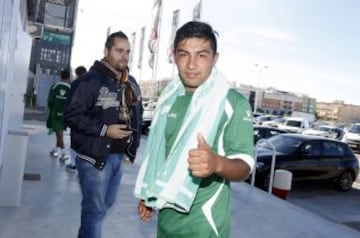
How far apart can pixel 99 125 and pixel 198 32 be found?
4.68 feet

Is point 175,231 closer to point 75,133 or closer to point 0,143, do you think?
point 75,133

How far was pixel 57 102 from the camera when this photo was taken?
27.9ft

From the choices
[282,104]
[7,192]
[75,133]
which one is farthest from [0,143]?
[282,104]

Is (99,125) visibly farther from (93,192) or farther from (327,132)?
(327,132)

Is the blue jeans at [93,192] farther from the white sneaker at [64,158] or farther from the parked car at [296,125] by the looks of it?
the parked car at [296,125]

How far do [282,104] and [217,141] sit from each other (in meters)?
127

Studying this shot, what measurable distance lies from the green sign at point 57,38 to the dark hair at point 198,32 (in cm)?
3683

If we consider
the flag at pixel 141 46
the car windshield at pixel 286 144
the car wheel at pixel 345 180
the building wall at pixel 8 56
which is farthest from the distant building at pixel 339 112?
the building wall at pixel 8 56

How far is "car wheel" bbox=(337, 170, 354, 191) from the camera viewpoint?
1204cm

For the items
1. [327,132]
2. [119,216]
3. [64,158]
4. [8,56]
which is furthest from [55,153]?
[327,132]

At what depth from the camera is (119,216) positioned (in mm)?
5566

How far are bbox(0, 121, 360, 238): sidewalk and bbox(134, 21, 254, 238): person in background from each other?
2818 mm

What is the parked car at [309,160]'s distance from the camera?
1062 centimetres

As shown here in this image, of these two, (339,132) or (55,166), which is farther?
(339,132)
